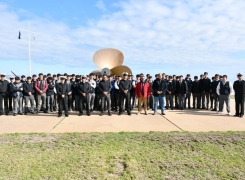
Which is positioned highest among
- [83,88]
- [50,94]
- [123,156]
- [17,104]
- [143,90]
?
[83,88]

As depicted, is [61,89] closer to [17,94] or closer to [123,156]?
[17,94]

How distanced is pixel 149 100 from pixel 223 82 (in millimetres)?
3318

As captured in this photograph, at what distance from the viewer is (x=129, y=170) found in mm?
4047

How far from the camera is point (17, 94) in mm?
8836

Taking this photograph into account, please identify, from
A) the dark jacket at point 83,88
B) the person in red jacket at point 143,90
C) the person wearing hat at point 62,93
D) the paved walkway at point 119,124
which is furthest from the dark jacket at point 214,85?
the person wearing hat at point 62,93

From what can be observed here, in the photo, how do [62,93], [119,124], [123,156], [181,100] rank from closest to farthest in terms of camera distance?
[123,156]
[119,124]
[62,93]
[181,100]

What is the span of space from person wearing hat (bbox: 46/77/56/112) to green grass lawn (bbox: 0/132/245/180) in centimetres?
406

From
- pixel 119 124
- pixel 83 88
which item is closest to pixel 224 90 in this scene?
pixel 119 124

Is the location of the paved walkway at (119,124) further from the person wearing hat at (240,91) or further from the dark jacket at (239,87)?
the dark jacket at (239,87)

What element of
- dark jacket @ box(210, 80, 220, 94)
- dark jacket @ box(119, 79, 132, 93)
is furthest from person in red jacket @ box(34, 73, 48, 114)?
dark jacket @ box(210, 80, 220, 94)

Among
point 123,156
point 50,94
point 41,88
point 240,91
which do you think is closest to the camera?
point 123,156

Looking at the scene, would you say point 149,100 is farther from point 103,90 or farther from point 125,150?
point 125,150

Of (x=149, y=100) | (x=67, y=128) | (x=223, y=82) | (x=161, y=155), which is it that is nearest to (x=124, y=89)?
(x=149, y=100)

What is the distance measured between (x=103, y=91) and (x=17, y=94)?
11.0 feet
